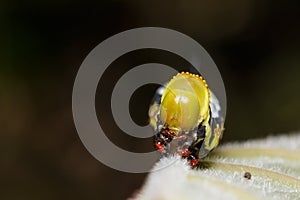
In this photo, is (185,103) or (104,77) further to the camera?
(104,77)

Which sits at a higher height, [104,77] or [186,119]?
[186,119]

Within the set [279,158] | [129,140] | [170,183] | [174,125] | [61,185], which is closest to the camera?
[170,183]

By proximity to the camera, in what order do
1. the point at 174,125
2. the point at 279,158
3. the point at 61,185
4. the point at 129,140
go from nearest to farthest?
the point at 174,125 < the point at 279,158 < the point at 61,185 < the point at 129,140

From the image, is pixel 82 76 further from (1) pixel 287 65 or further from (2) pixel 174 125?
(2) pixel 174 125

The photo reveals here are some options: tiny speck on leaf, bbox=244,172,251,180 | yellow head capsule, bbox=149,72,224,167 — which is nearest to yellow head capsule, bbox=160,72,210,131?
yellow head capsule, bbox=149,72,224,167

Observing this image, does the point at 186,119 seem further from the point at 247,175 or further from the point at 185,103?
the point at 247,175

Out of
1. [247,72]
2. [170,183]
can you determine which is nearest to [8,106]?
[247,72]

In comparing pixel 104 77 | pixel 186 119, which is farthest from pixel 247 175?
pixel 104 77

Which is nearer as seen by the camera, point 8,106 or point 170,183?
point 170,183

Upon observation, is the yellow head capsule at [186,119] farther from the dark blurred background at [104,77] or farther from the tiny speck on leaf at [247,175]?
the dark blurred background at [104,77]

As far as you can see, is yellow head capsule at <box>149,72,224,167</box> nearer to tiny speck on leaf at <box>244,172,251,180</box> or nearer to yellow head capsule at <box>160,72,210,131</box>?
yellow head capsule at <box>160,72,210,131</box>
